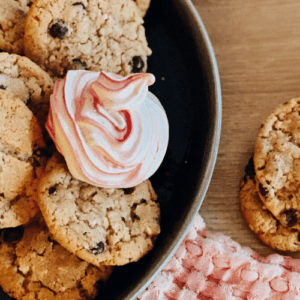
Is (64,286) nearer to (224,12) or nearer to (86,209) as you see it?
(86,209)

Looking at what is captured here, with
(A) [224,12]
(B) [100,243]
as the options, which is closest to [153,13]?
(A) [224,12]

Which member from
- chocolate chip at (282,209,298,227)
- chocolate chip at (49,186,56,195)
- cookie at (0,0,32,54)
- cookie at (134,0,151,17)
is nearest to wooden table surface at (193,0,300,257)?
chocolate chip at (282,209,298,227)

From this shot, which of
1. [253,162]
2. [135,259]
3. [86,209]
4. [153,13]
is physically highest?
[153,13]

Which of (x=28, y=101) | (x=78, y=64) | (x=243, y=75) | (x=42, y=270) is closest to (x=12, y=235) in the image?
(x=42, y=270)

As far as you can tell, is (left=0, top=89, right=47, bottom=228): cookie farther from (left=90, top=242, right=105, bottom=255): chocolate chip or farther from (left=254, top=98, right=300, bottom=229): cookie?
(left=254, top=98, right=300, bottom=229): cookie

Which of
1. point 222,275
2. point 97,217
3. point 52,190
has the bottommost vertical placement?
point 222,275

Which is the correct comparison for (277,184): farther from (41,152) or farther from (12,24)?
(12,24)
